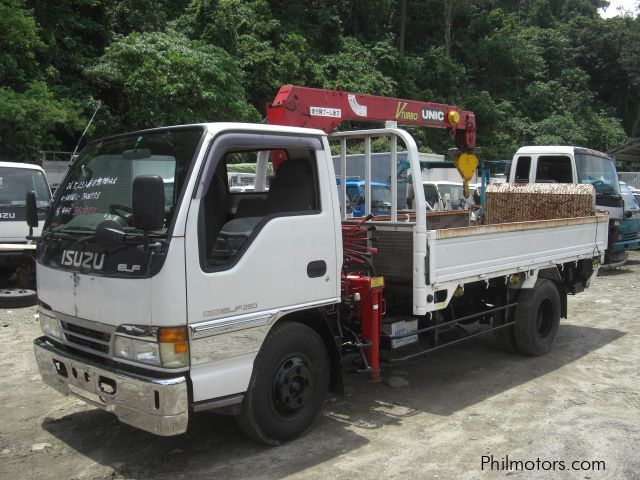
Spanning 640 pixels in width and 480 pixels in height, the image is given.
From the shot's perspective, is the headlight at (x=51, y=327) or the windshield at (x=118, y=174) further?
the headlight at (x=51, y=327)

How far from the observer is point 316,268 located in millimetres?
4250

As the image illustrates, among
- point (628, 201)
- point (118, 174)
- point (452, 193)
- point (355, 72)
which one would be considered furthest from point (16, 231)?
point (355, 72)

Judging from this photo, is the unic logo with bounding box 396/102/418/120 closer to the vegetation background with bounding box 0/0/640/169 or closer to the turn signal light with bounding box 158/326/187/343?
the turn signal light with bounding box 158/326/187/343

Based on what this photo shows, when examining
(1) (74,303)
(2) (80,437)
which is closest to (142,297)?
(1) (74,303)

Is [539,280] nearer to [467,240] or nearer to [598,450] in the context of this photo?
[467,240]

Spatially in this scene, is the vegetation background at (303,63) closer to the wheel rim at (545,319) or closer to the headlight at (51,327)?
the headlight at (51,327)


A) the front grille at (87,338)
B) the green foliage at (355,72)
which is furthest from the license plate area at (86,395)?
the green foliage at (355,72)

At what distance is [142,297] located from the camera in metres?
3.48

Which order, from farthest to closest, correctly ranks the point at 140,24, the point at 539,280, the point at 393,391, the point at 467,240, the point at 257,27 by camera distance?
the point at 257,27 → the point at 140,24 → the point at 539,280 → the point at 393,391 → the point at 467,240

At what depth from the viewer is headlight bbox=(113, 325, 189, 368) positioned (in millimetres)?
3461

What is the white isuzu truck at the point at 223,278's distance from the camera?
3.49 m

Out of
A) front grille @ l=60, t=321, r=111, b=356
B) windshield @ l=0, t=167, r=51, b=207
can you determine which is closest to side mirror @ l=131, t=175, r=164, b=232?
front grille @ l=60, t=321, r=111, b=356

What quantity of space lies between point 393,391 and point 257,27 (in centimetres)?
2178

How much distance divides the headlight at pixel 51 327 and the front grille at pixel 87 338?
7 centimetres
